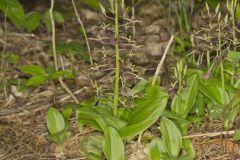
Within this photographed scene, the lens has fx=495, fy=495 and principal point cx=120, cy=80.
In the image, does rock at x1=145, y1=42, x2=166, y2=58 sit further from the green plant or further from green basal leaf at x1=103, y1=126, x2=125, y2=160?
green basal leaf at x1=103, y1=126, x2=125, y2=160

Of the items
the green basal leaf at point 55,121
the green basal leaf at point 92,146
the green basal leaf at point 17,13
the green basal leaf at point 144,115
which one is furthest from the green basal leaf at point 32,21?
the green basal leaf at point 144,115

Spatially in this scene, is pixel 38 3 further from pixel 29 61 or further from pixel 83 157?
pixel 83 157

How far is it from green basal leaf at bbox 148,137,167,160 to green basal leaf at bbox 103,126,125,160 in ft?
0.36

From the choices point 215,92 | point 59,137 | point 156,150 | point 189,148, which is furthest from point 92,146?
point 215,92

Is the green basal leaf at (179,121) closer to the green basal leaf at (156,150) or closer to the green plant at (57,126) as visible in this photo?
the green basal leaf at (156,150)

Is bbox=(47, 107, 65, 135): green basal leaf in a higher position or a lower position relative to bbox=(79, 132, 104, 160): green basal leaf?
higher

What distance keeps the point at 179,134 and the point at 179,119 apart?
0.10 metres

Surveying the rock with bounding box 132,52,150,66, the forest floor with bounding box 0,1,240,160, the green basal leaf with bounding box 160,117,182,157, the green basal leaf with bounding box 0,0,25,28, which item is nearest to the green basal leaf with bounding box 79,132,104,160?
the forest floor with bounding box 0,1,240,160

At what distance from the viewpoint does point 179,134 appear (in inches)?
73.5

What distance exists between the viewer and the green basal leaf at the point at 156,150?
73.0 inches

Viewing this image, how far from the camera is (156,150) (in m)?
1.87

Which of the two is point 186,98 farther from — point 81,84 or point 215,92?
point 81,84

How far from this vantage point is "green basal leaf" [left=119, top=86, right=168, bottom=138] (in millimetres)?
1798

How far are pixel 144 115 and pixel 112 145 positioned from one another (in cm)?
16
